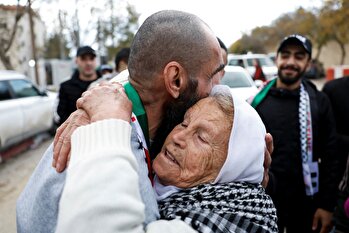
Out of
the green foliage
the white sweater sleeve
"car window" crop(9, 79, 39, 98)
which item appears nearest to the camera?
the white sweater sleeve

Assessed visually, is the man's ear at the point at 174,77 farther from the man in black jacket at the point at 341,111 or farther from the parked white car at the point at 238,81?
the parked white car at the point at 238,81

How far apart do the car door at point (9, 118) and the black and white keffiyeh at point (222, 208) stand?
6548mm

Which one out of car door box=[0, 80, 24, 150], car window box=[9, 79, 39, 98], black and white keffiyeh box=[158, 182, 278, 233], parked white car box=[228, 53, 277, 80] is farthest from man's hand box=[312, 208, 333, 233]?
parked white car box=[228, 53, 277, 80]

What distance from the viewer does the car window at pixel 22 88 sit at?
312 inches

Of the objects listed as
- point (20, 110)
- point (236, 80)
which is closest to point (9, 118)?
point (20, 110)

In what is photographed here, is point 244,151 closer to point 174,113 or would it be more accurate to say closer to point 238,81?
point 174,113

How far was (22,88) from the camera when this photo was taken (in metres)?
8.28

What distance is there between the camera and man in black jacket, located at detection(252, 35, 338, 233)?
2812 mm

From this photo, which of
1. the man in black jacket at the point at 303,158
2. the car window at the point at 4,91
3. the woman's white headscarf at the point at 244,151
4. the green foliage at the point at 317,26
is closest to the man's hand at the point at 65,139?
the woman's white headscarf at the point at 244,151

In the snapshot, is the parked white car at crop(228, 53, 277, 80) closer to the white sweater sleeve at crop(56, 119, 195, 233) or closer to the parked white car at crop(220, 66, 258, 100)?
the parked white car at crop(220, 66, 258, 100)

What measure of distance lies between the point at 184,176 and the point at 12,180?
6.00 m

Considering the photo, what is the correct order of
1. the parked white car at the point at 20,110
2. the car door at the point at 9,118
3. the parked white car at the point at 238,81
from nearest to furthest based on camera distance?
1. the parked white car at the point at 238,81
2. the car door at the point at 9,118
3. the parked white car at the point at 20,110

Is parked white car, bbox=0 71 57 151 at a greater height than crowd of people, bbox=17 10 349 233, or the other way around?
crowd of people, bbox=17 10 349 233

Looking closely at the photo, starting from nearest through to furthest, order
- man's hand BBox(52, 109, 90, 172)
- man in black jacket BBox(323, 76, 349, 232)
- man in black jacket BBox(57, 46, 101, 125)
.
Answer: man's hand BBox(52, 109, 90, 172)
man in black jacket BBox(323, 76, 349, 232)
man in black jacket BBox(57, 46, 101, 125)
